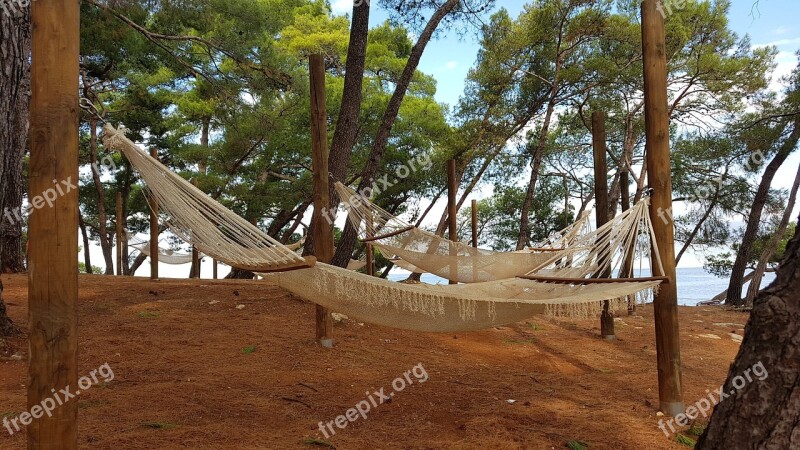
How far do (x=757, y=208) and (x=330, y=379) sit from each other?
20.3ft

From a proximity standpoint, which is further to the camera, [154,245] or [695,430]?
[154,245]

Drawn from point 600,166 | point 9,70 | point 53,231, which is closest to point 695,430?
point 600,166

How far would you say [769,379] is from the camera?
0.99 m

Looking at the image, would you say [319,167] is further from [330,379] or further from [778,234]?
[778,234]

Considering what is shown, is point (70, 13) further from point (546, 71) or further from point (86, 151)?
point (86, 151)

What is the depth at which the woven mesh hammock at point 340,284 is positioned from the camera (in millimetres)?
1886

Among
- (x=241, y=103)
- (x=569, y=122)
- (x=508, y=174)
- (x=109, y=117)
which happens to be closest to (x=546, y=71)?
(x=569, y=122)

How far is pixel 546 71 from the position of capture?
24.3 ft
